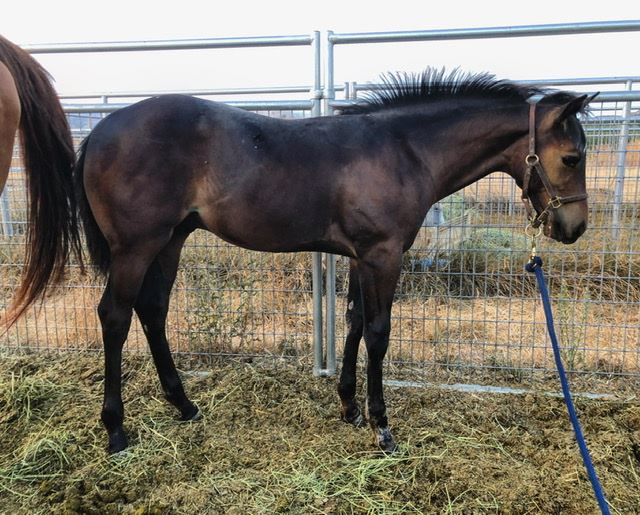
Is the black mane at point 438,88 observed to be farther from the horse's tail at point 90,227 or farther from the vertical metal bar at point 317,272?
the horse's tail at point 90,227

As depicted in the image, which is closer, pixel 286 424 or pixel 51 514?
pixel 51 514

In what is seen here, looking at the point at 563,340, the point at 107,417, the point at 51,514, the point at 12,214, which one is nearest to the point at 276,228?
the point at 107,417

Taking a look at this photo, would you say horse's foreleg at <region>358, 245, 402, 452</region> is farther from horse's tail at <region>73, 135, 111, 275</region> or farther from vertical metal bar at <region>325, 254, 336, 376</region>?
horse's tail at <region>73, 135, 111, 275</region>

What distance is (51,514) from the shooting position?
6.89ft

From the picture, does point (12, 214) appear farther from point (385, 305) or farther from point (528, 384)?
point (528, 384)

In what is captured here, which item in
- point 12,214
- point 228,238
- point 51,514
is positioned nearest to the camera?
point 51,514

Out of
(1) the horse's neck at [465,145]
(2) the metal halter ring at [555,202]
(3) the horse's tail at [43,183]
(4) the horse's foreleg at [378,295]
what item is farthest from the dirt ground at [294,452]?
(1) the horse's neck at [465,145]

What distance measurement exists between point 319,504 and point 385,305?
3.27 ft

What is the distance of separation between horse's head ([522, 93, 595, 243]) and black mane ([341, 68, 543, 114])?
0.69ft

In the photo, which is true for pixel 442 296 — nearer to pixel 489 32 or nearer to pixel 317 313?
pixel 317 313

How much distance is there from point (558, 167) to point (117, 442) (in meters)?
2.73

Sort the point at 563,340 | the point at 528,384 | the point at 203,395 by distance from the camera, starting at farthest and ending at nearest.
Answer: the point at 563,340 < the point at 528,384 < the point at 203,395

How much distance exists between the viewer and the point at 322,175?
8.13 ft

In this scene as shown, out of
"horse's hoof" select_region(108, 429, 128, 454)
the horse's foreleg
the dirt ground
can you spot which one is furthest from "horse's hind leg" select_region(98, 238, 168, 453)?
the horse's foreleg
